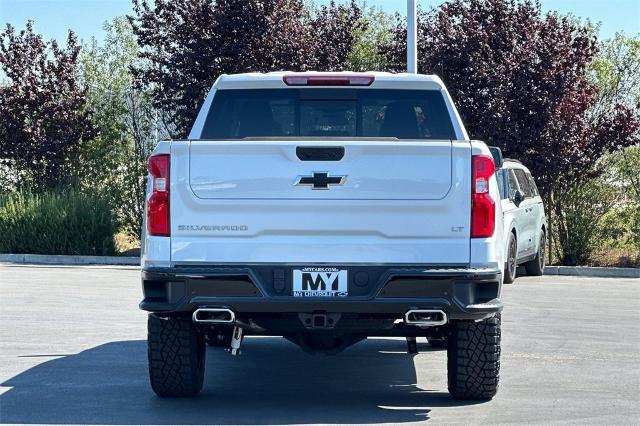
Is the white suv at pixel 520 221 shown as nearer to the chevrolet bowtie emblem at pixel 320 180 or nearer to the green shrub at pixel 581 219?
the green shrub at pixel 581 219

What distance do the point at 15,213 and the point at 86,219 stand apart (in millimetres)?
1422

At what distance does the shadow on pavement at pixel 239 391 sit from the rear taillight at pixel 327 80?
2.12 metres

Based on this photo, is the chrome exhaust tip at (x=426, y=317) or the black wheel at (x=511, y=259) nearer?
the chrome exhaust tip at (x=426, y=317)

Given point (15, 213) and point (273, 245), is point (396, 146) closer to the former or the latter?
point (273, 245)

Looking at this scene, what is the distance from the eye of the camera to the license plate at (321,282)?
25.6 ft

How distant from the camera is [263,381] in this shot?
9.68m

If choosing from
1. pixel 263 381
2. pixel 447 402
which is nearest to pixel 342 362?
pixel 263 381

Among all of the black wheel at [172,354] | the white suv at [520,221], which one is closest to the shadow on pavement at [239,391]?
the black wheel at [172,354]

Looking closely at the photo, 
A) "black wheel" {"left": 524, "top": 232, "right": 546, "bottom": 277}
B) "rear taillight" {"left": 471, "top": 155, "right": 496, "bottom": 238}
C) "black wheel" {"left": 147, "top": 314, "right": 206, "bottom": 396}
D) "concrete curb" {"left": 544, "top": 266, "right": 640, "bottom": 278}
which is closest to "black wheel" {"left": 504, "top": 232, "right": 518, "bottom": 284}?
"black wheel" {"left": 524, "top": 232, "right": 546, "bottom": 277}

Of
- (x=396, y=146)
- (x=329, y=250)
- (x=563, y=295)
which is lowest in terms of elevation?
(x=563, y=295)

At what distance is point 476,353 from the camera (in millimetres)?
8469

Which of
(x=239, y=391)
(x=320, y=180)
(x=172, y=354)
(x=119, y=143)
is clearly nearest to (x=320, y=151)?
(x=320, y=180)

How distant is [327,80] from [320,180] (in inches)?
47.0

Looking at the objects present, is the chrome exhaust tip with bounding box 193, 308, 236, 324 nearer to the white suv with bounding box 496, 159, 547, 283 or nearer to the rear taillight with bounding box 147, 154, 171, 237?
the rear taillight with bounding box 147, 154, 171, 237
